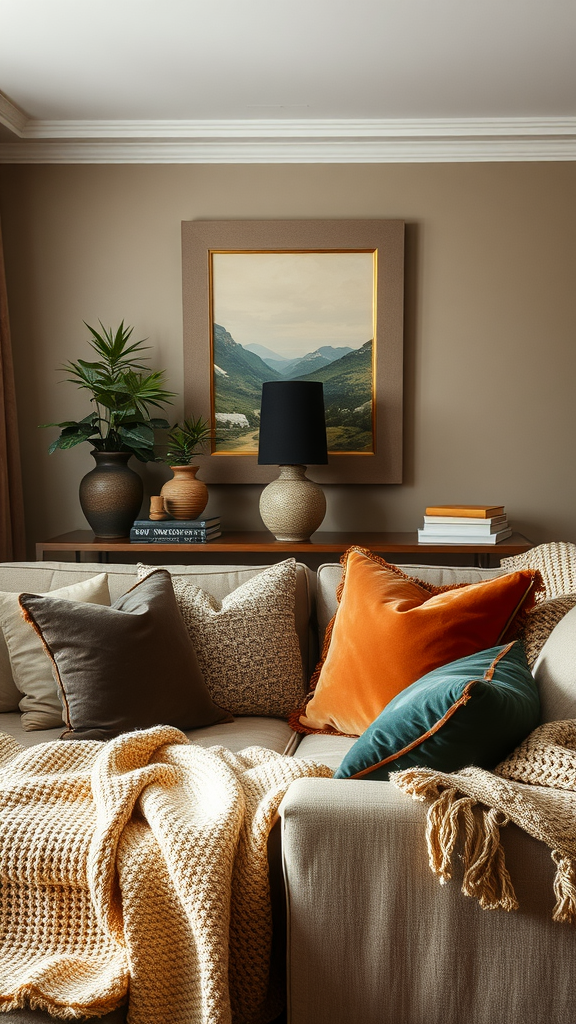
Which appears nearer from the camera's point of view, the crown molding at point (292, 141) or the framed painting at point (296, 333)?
the crown molding at point (292, 141)

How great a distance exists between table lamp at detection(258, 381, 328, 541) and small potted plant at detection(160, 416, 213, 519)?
0.89 feet

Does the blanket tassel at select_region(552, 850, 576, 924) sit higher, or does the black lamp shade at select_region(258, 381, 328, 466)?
the black lamp shade at select_region(258, 381, 328, 466)

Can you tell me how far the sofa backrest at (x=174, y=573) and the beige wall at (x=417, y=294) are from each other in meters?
1.14

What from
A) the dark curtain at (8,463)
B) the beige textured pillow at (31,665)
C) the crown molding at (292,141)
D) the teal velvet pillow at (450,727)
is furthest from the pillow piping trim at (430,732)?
the crown molding at (292,141)

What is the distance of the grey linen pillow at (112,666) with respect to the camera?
6.59ft

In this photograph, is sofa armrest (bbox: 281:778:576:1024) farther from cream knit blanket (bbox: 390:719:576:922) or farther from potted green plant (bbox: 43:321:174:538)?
potted green plant (bbox: 43:321:174:538)

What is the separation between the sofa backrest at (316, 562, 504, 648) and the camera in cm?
248

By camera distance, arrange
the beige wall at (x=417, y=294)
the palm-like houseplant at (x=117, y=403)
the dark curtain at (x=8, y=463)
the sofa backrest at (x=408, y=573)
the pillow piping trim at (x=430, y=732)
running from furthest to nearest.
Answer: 1. the beige wall at (x=417, y=294)
2. the dark curtain at (x=8, y=463)
3. the palm-like houseplant at (x=117, y=403)
4. the sofa backrest at (x=408, y=573)
5. the pillow piping trim at (x=430, y=732)

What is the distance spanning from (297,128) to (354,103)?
0.92 feet

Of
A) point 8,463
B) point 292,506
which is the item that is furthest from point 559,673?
point 8,463

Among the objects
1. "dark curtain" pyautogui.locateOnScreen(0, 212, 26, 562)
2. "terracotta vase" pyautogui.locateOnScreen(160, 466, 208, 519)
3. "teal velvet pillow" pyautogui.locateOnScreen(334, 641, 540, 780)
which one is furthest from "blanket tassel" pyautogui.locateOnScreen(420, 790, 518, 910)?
"dark curtain" pyautogui.locateOnScreen(0, 212, 26, 562)

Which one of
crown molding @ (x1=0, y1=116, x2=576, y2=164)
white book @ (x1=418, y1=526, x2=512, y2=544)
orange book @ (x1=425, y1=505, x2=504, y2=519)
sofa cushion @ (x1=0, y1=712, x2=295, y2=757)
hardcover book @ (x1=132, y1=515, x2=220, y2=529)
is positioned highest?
crown molding @ (x1=0, y1=116, x2=576, y2=164)

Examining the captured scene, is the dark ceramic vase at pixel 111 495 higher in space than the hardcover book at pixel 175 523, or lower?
higher

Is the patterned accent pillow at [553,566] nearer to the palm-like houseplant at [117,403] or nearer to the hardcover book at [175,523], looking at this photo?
the hardcover book at [175,523]
